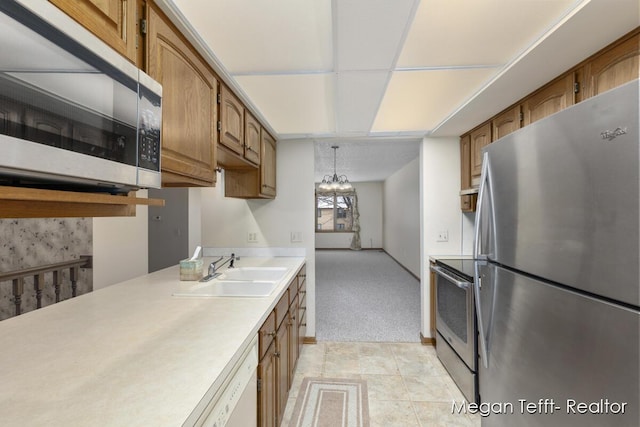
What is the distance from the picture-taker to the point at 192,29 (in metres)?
1.21

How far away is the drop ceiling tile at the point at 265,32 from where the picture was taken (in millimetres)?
1101

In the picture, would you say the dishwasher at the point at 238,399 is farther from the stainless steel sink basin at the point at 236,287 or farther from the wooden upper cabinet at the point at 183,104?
the wooden upper cabinet at the point at 183,104

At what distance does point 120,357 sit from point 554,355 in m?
1.51

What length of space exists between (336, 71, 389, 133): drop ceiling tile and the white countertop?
4.42 ft

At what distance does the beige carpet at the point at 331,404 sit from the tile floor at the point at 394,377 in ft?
0.16

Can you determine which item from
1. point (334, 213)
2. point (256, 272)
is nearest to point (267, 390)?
point (256, 272)

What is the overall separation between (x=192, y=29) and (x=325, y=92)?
887mm

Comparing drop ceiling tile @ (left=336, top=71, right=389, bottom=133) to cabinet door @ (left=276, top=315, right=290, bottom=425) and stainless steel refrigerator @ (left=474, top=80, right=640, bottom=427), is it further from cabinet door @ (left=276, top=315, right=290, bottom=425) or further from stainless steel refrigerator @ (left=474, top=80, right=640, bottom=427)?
cabinet door @ (left=276, top=315, right=290, bottom=425)

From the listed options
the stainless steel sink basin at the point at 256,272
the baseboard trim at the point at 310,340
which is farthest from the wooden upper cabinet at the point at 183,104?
the baseboard trim at the point at 310,340

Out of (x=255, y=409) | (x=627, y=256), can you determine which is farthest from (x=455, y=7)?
(x=255, y=409)

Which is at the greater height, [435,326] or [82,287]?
[82,287]

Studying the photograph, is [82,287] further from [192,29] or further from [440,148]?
[440,148]

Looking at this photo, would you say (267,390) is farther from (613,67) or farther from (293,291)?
(613,67)

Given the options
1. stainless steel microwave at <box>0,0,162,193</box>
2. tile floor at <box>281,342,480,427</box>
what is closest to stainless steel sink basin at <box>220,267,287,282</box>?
tile floor at <box>281,342,480,427</box>
